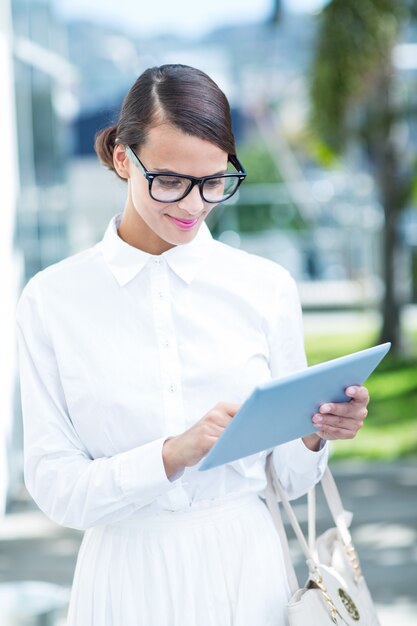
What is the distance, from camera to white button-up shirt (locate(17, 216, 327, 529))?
178 cm

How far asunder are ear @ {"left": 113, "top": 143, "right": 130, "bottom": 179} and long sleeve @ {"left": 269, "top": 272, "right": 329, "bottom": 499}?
0.35 m

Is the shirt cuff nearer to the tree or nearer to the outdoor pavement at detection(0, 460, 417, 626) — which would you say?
the outdoor pavement at detection(0, 460, 417, 626)

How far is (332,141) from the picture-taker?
1184 centimetres

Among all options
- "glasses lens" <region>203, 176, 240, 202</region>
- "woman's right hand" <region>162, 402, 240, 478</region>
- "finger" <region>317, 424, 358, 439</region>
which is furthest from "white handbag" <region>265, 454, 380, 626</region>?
"glasses lens" <region>203, 176, 240, 202</region>

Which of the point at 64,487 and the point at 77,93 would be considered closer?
the point at 64,487

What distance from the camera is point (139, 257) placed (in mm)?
1906

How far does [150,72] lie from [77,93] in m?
10.2

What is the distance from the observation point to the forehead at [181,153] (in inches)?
68.6

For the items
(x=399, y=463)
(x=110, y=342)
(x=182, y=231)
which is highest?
(x=182, y=231)

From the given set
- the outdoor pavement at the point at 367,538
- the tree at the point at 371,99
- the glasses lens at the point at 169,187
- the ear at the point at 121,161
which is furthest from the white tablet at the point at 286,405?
the tree at the point at 371,99

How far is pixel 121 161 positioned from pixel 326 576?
0.84 m

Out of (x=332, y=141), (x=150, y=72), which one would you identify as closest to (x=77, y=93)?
(x=332, y=141)

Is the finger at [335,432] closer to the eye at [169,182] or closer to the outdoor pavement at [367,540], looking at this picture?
the eye at [169,182]

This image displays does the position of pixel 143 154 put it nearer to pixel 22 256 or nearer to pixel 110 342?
pixel 110 342
